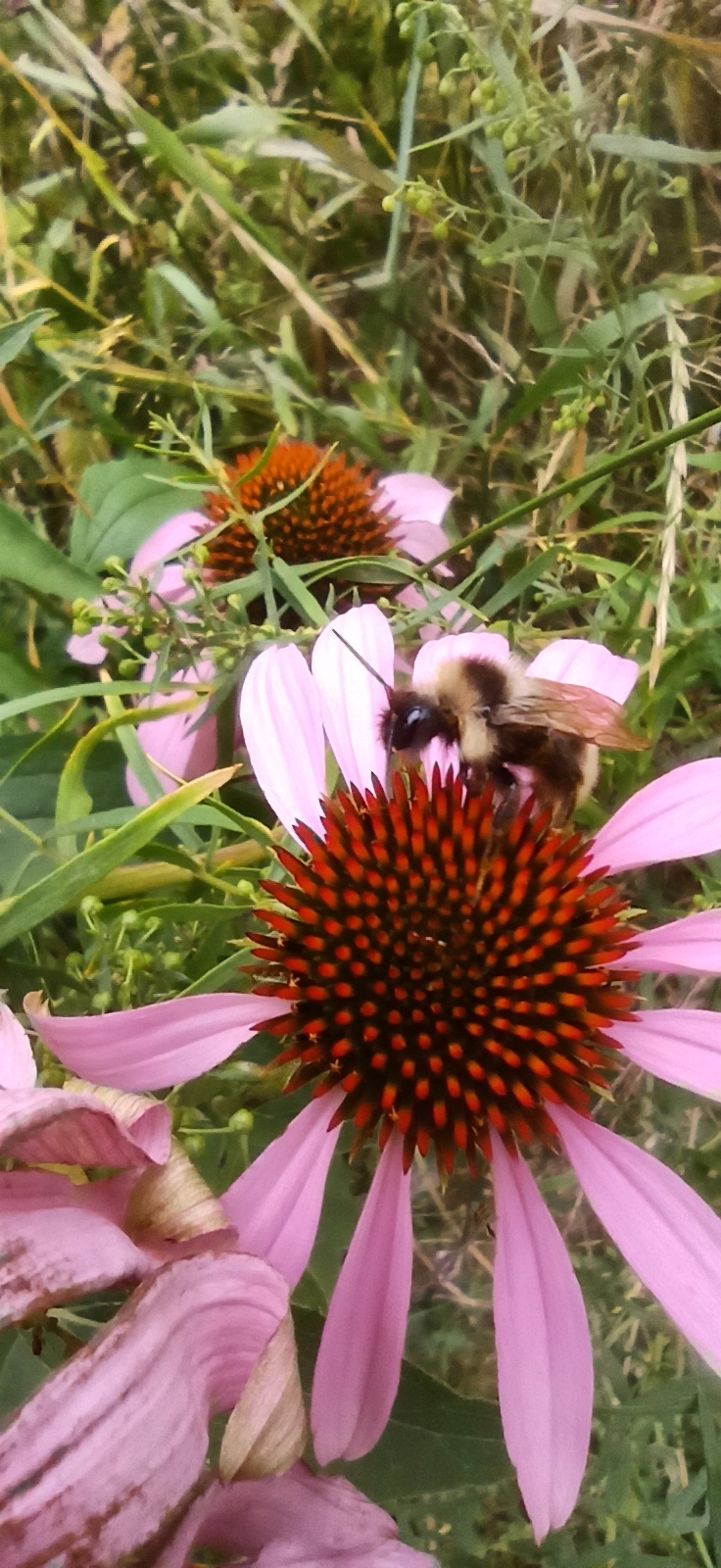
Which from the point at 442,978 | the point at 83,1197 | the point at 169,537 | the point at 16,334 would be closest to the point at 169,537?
the point at 169,537

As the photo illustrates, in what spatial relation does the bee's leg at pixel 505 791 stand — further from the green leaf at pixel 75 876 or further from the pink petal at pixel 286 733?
the green leaf at pixel 75 876

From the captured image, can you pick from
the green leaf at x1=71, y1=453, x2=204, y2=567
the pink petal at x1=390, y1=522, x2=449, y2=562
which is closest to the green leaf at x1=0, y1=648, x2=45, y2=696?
the green leaf at x1=71, y1=453, x2=204, y2=567

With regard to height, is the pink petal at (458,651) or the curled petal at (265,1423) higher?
the pink petal at (458,651)

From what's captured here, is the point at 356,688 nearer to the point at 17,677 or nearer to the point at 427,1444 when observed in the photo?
the point at 17,677

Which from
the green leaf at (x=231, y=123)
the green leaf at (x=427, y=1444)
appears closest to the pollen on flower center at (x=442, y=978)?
the green leaf at (x=427, y=1444)

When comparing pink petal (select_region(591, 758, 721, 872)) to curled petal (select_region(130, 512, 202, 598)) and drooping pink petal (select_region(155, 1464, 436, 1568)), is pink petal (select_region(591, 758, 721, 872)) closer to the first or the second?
drooping pink petal (select_region(155, 1464, 436, 1568))
